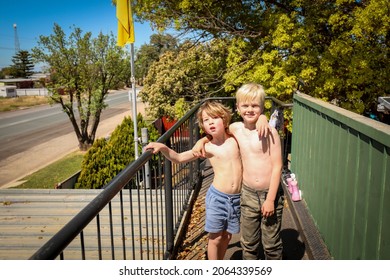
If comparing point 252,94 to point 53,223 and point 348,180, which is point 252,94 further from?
point 53,223

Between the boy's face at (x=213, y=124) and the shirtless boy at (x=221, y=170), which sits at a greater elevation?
the boy's face at (x=213, y=124)

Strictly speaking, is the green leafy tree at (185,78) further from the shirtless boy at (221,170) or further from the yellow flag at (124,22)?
the shirtless boy at (221,170)

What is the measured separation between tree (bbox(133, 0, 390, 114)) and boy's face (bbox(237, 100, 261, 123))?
6209mm

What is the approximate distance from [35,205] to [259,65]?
6.57 m

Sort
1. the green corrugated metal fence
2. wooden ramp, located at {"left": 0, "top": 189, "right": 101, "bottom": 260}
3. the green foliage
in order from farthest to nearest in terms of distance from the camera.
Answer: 1. the green foliage
2. wooden ramp, located at {"left": 0, "top": 189, "right": 101, "bottom": 260}
3. the green corrugated metal fence

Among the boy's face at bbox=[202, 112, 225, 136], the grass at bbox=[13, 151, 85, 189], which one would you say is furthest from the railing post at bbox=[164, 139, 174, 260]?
the grass at bbox=[13, 151, 85, 189]

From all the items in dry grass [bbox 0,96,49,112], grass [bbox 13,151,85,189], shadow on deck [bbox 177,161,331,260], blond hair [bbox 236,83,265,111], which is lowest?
grass [bbox 13,151,85,189]

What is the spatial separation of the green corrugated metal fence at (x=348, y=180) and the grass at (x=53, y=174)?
1155cm

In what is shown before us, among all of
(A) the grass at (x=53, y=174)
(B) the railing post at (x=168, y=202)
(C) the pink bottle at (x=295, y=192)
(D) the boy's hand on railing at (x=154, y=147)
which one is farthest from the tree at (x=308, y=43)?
(A) the grass at (x=53, y=174)

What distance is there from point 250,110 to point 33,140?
21802mm

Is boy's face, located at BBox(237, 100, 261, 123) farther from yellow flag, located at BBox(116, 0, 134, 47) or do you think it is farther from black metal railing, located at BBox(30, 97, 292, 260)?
yellow flag, located at BBox(116, 0, 134, 47)

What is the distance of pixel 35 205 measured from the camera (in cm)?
718

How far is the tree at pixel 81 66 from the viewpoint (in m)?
16.8

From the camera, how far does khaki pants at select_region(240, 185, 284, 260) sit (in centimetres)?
233
